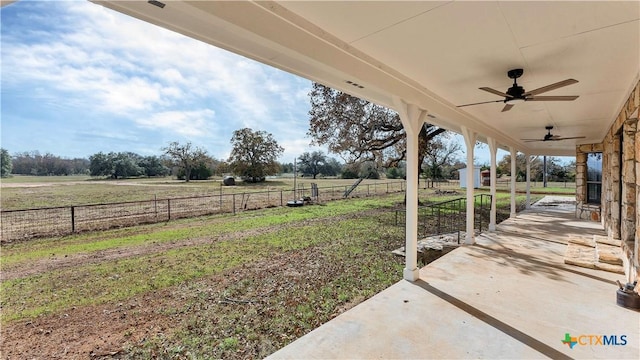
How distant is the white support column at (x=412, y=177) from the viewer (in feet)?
11.2

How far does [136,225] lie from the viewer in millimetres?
7672

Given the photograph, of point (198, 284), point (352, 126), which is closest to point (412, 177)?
point (198, 284)

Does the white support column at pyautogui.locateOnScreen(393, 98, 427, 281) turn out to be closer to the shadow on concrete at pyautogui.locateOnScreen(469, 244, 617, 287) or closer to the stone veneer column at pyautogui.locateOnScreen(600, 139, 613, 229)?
the shadow on concrete at pyautogui.locateOnScreen(469, 244, 617, 287)

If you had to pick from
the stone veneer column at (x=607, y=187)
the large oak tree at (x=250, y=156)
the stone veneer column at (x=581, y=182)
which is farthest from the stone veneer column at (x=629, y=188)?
the large oak tree at (x=250, y=156)

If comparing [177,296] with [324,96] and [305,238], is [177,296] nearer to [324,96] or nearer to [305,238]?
[305,238]

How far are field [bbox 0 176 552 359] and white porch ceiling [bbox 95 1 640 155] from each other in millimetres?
2303

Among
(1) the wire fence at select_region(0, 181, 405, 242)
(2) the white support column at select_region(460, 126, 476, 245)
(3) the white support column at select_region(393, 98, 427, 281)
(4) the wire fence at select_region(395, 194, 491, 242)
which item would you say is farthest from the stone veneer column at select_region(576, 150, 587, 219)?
(1) the wire fence at select_region(0, 181, 405, 242)

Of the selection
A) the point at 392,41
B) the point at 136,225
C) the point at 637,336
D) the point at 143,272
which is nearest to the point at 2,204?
the point at 136,225

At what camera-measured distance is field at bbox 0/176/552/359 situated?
243 cm

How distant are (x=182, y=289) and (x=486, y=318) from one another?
334 centimetres

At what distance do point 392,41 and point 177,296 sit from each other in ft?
11.3

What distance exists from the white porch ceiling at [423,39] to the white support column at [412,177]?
9.3 inches

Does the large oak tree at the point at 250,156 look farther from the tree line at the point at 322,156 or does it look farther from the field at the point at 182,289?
the field at the point at 182,289

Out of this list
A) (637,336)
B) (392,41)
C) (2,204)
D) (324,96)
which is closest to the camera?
(392,41)
